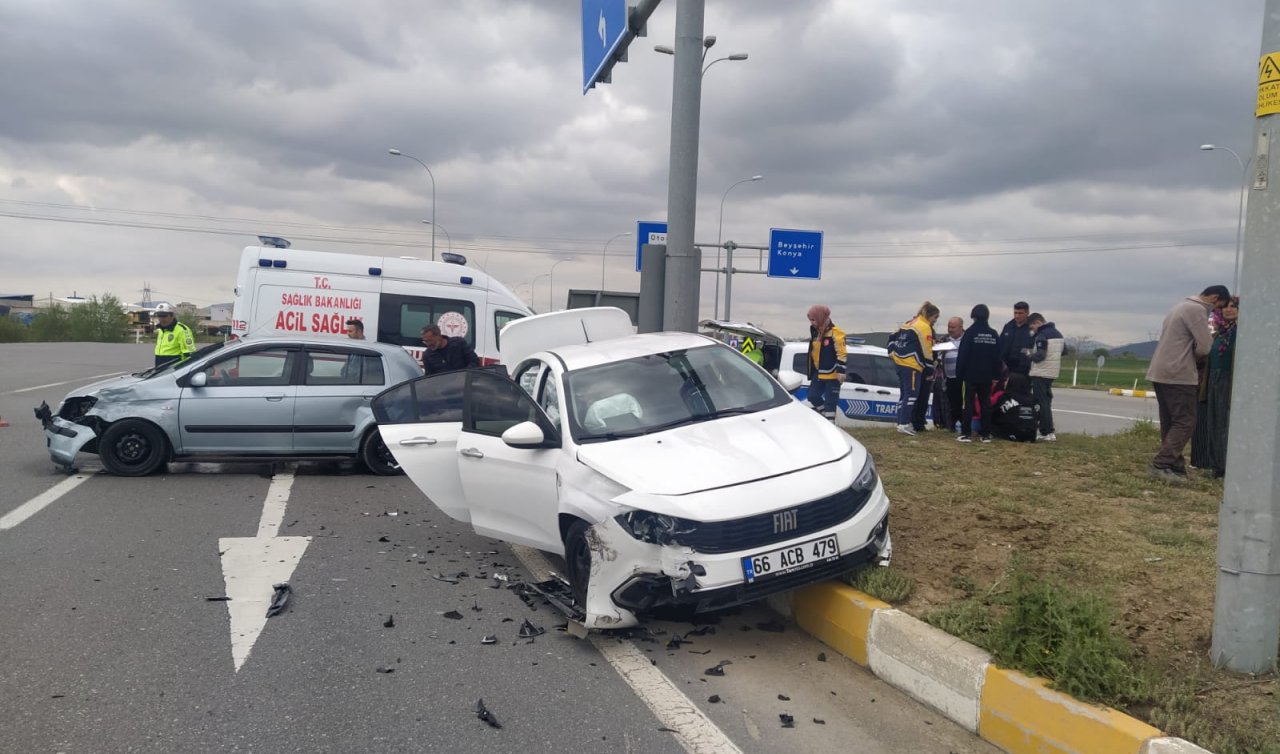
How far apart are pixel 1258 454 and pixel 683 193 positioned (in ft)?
20.9

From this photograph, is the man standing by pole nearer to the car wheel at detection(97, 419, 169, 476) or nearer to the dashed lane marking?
the dashed lane marking

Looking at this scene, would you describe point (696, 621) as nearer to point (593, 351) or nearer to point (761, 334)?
point (593, 351)

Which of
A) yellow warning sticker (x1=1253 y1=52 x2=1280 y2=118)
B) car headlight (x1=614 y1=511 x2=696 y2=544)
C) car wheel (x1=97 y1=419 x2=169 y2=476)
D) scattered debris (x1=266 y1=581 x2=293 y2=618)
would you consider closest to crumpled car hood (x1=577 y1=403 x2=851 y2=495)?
car headlight (x1=614 y1=511 x2=696 y2=544)

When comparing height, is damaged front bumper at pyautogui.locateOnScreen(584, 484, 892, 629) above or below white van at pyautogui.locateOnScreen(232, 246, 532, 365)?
below

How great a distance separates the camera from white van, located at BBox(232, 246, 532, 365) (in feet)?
43.7

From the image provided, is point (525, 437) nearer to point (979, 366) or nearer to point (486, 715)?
point (486, 715)

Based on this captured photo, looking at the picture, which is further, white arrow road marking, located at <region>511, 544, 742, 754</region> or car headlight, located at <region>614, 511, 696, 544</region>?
car headlight, located at <region>614, 511, 696, 544</region>

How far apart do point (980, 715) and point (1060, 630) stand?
19.6 inches

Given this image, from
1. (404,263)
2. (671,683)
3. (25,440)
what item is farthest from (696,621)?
(25,440)

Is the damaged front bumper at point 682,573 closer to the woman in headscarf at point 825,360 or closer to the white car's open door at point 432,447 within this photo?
the white car's open door at point 432,447

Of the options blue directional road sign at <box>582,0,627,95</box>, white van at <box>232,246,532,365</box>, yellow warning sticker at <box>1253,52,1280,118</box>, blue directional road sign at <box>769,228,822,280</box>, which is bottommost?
white van at <box>232,246,532,365</box>

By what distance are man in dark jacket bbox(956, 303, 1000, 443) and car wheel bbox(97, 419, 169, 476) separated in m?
9.17

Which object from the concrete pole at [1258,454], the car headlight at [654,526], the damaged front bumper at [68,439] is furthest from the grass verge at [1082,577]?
the damaged front bumper at [68,439]

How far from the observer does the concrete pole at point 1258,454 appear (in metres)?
3.76
